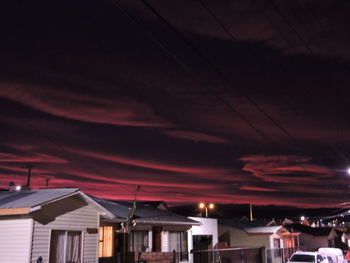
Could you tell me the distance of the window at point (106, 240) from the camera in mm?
23516

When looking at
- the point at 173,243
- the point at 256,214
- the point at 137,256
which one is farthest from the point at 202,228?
the point at 256,214

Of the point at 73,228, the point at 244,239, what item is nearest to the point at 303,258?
the point at 73,228

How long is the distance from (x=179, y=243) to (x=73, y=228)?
13.6 metres

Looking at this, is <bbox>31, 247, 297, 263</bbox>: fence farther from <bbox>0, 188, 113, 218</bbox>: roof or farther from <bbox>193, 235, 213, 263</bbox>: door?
<bbox>0, 188, 113, 218</bbox>: roof

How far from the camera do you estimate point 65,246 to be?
17.4m

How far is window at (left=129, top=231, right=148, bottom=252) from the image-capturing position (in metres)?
25.8

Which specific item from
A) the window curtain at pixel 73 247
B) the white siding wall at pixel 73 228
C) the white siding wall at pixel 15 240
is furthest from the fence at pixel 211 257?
the white siding wall at pixel 15 240

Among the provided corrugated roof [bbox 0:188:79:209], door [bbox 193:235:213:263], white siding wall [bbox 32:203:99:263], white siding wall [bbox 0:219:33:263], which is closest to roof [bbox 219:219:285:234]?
door [bbox 193:235:213:263]

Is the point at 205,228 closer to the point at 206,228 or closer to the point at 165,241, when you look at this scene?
the point at 206,228

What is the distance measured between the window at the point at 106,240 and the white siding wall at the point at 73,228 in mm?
4418

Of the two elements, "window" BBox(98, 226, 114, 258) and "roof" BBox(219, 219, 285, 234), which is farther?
"roof" BBox(219, 219, 285, 234)

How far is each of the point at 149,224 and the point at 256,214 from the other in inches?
4886

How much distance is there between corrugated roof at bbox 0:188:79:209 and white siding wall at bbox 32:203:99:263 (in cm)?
89

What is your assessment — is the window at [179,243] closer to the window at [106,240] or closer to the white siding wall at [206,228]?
the white siding wall at [206,228]
